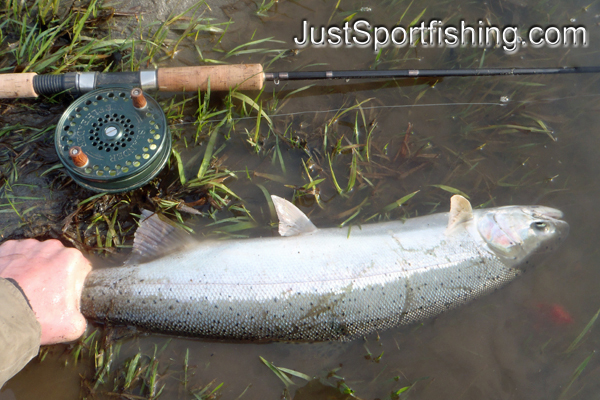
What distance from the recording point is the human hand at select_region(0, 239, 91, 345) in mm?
2508

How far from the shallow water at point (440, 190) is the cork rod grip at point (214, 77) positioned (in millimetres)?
485

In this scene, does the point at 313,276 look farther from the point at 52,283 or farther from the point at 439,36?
the point at 439,36

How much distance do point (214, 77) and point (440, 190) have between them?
2.13m

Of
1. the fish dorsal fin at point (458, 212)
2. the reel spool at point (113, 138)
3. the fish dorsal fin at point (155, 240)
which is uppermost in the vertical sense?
the reel spool at point (113, 138)

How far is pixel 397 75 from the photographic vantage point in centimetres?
307

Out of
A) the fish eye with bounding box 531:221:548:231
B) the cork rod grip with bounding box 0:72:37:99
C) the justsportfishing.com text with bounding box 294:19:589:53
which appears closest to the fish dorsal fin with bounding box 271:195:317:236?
the justsportfishing.com text with bounding box 294:19:589:53

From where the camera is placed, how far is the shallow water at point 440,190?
2969 mm

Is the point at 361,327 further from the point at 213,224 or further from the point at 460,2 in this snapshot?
the point at 460,2

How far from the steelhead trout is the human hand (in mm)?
96

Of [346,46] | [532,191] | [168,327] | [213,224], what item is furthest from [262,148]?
[532,191]

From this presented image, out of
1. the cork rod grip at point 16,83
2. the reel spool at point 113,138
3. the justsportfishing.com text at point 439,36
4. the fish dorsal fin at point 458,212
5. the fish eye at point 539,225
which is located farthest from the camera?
the justsportfishing.com text at point 439,36

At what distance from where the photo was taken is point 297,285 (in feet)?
8.40

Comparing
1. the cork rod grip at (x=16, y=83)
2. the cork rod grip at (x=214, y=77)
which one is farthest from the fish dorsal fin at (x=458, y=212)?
the cork rod grip at (x=16, y=83)

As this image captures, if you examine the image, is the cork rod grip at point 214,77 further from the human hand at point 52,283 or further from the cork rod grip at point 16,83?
the human hand at point 52,283
